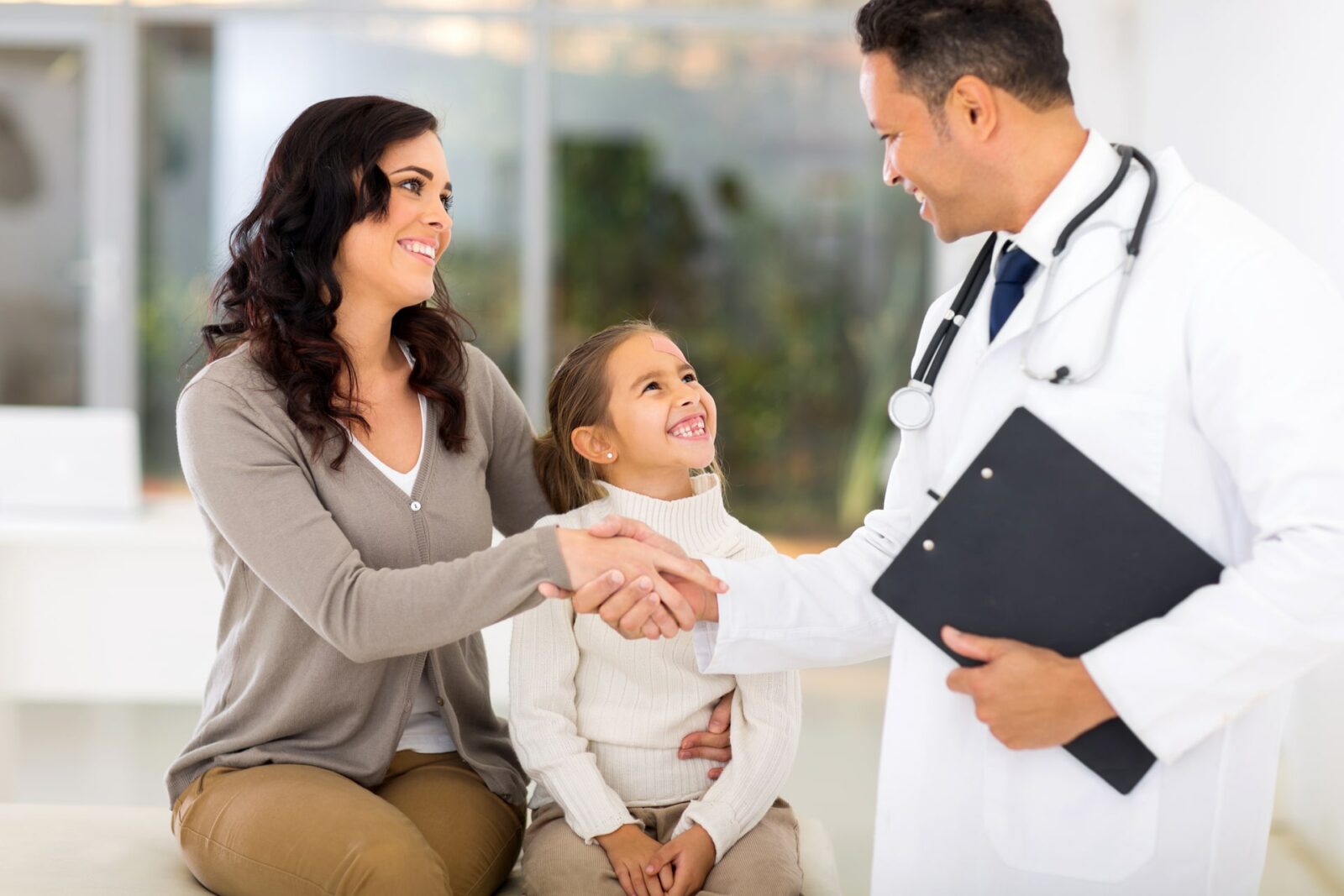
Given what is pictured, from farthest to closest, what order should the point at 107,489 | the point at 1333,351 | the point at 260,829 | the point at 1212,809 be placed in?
1. the point at 107,489
2. the point at 260,829
3. the point at 1212,809
4. the point at 1333,351

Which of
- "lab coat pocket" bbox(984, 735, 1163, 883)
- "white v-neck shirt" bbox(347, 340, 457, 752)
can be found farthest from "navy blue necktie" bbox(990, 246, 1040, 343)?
→ "white v-neck shirt" bbox(347, 340, 457, 752)

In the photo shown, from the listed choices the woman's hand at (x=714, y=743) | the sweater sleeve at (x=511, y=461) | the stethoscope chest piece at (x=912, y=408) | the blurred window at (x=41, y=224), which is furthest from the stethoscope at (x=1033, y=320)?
the blurred window at (x=41, y=224)

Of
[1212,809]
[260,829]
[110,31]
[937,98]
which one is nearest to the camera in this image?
[1212,809]

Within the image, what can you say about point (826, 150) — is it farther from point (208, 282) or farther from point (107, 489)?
point (107, 489)

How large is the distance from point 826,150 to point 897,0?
4.80 m

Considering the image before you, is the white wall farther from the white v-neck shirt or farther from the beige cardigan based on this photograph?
the white v-neck shirt

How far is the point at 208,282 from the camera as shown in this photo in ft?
20.9

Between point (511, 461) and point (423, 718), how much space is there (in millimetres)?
495

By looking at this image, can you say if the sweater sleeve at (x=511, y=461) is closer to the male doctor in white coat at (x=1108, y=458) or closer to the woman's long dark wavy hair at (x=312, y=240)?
the woman's long dark wavy hair at (x=312, y=240)

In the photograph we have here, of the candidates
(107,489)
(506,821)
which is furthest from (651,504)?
(107,489)

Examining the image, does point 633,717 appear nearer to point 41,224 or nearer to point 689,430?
point 689,430

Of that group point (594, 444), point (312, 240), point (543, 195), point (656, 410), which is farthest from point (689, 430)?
point (543, 195)

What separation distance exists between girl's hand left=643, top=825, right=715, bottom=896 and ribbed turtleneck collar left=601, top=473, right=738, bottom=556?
0.47 metres

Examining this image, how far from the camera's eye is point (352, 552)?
1.98 metres
